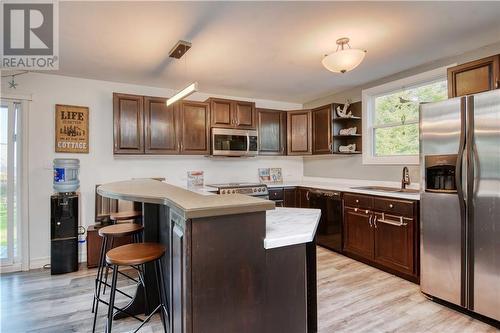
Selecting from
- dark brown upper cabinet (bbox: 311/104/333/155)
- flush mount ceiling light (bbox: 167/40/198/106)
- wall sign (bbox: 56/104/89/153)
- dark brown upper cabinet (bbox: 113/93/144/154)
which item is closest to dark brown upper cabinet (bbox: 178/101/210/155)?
dark brown upper cabinet (bbox: 113/93/144/154)

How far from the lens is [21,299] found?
259cm

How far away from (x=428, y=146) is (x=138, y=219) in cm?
295

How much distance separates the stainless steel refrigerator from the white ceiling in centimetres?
74

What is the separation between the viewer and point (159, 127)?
12.6 feet

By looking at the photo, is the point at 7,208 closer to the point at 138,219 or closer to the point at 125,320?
the point at 138,219

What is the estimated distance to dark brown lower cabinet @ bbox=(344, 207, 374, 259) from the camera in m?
3.32

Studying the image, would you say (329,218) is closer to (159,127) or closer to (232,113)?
(232,113)

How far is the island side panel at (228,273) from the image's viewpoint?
4.05ft

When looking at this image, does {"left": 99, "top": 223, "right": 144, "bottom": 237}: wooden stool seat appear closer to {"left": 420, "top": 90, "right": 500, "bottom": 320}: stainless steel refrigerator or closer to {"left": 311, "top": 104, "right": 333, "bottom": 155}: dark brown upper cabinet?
{"left": 420, "top": 90, "right": 500, "bottom": 320}: stainless steel refrigerator

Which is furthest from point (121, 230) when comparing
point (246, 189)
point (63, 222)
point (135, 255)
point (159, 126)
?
point (246, 189)

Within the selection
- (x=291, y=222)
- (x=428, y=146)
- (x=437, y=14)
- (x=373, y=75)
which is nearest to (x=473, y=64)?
(x=437, y=14)

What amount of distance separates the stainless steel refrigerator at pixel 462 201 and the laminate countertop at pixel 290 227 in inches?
53.0

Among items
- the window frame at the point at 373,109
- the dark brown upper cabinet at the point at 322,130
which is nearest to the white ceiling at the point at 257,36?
the window frame at the point at 373,109

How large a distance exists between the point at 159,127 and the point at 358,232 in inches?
121
